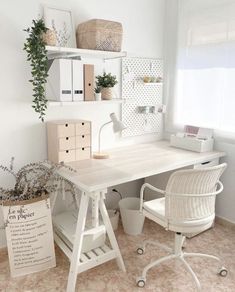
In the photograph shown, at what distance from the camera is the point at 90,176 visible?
6.42ft

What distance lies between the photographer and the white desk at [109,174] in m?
1.87

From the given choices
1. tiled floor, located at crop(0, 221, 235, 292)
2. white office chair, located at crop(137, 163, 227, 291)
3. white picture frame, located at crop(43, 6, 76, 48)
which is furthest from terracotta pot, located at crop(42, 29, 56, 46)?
tiled floor, located at crop(0, 221, 235, 292)

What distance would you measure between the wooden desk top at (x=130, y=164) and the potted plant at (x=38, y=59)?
1.76ft

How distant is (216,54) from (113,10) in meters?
1.00

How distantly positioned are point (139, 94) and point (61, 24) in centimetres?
102

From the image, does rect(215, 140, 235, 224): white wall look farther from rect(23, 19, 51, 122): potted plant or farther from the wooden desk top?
rect(23, 19, 51, 122): potted plant

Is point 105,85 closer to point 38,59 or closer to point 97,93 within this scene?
point 97,93

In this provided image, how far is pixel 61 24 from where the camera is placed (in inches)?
88.7

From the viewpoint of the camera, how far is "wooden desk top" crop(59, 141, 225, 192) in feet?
6.23

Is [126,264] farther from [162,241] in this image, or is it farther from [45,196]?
[45,196]

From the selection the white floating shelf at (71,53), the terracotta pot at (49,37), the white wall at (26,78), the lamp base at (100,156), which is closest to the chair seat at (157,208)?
the lamp base at (100,156)

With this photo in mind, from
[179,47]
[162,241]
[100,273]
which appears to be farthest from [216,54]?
[100,273]

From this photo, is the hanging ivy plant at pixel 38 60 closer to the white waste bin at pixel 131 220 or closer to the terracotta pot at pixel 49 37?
the terracotta pot at pixel 49 37

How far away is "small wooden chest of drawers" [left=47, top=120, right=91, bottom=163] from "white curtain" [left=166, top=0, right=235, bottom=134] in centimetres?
116
